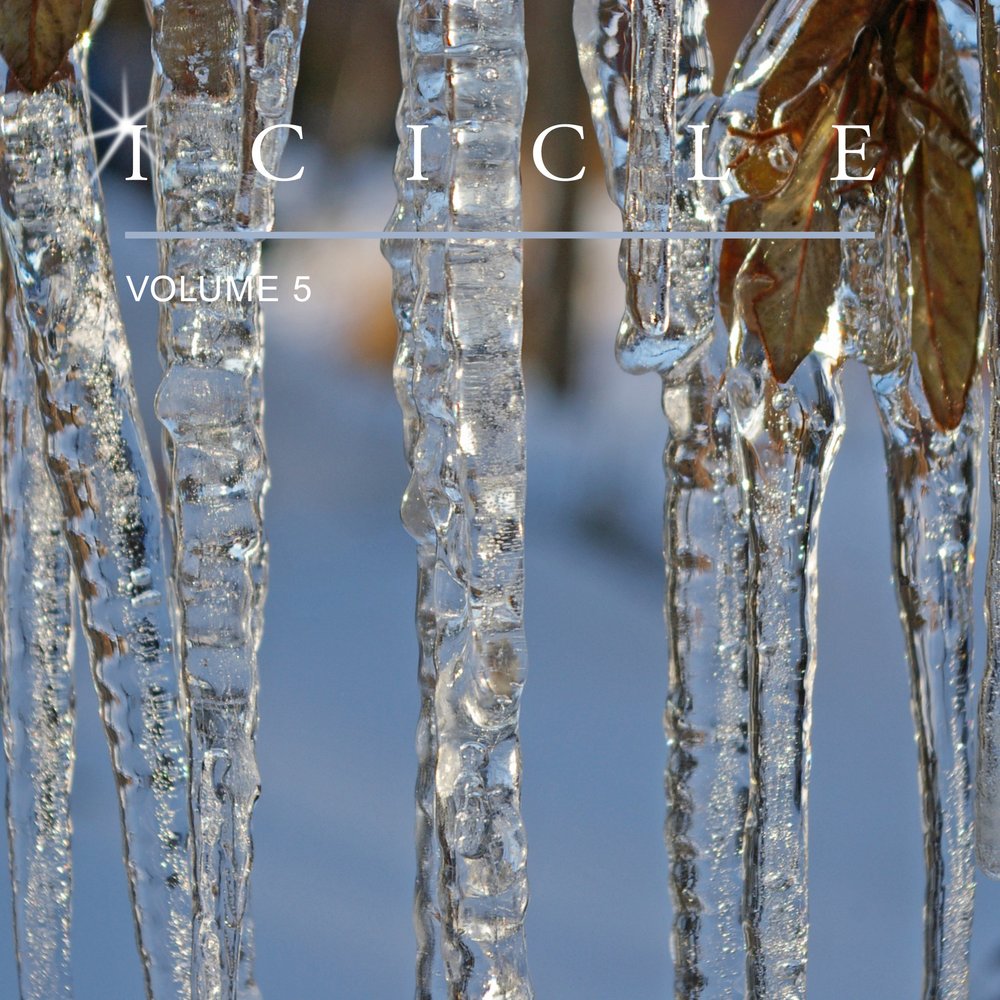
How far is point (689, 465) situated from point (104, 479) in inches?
8.6

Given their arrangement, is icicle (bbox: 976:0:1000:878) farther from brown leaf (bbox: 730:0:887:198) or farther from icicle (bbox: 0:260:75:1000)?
icicle (bbox: 0:260:75:1000)

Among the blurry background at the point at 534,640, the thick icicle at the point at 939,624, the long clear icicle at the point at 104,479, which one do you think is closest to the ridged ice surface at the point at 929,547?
the thick icicle at the point at 939,624

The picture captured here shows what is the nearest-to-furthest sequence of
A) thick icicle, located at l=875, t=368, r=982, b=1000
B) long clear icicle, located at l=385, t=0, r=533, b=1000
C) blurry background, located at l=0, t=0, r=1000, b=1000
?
long clear icicle, located at l=385, t=0, r=533, b=1000 → thick icicle, located at l=875, t=368, r=982, b=1000 → blurry background, located at l=0, t=0, r=1000, b=1000

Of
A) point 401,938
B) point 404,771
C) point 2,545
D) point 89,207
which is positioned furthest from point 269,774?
point 89,207

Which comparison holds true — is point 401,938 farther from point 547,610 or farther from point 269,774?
point 547,610

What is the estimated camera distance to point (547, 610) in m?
1.63

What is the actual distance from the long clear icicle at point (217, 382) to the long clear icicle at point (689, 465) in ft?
0.38

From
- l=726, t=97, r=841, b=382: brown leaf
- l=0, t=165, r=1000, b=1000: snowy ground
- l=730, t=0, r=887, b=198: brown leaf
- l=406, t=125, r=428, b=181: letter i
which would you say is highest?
l=730, t=0, r=887, b=198: brown leaf

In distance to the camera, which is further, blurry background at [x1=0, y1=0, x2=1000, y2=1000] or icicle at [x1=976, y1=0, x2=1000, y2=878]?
blurry background at [x1=0, y1=0, x2=1000, y2=1000]

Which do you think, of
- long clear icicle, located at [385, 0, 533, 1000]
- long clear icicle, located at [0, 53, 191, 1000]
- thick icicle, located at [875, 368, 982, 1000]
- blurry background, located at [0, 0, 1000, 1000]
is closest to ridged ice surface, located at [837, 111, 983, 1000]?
thick icicle, located at [875, 368, 982, 1000]

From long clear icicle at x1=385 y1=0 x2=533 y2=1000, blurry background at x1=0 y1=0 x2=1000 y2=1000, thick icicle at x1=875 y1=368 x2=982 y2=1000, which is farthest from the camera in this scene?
blurry background at x1=0 y1=0 x2=1000 y2=1000

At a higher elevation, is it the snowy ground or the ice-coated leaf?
the ice-coated leaf

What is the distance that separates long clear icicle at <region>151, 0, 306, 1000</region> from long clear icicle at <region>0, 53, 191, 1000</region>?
0.03m

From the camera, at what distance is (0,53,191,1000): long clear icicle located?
0.44 m
